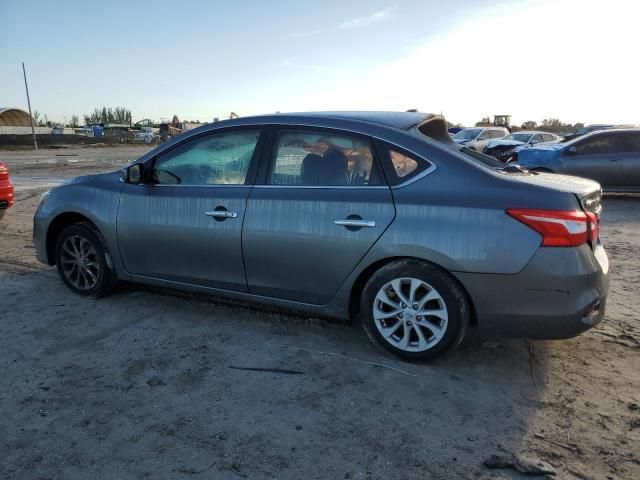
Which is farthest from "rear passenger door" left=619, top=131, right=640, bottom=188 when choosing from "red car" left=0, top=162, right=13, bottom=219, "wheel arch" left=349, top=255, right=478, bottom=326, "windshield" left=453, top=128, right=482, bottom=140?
"windshield" left=453, top=128, right=482, bottom=140

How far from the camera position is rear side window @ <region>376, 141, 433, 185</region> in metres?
3.31

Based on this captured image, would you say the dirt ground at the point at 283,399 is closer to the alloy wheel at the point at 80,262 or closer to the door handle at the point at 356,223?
the alloy wheel at the point at 80,262

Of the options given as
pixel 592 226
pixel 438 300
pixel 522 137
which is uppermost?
pixel 522 137

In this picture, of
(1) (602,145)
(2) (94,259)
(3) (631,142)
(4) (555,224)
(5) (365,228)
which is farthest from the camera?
(1) (602,145)

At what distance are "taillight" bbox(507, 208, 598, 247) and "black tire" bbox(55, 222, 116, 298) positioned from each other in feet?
11.2

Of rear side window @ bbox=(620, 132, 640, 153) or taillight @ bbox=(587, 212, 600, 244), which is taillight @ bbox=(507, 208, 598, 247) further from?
rear side window @ bbox=(620, 132, 640, 153)

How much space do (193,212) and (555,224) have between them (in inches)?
101

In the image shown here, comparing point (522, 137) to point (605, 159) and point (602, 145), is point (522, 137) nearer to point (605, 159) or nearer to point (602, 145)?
point (602, 145)

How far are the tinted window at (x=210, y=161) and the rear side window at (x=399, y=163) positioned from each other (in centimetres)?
104

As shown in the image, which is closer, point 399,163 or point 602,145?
point 399,163

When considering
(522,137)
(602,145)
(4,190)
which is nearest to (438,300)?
(4,190)

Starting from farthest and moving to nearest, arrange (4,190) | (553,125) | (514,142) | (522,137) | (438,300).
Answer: (553,125) < (522,137) < (514,142) < (4,190) < (438,300)

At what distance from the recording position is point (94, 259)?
4.53m

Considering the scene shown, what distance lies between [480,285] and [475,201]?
51 cm
